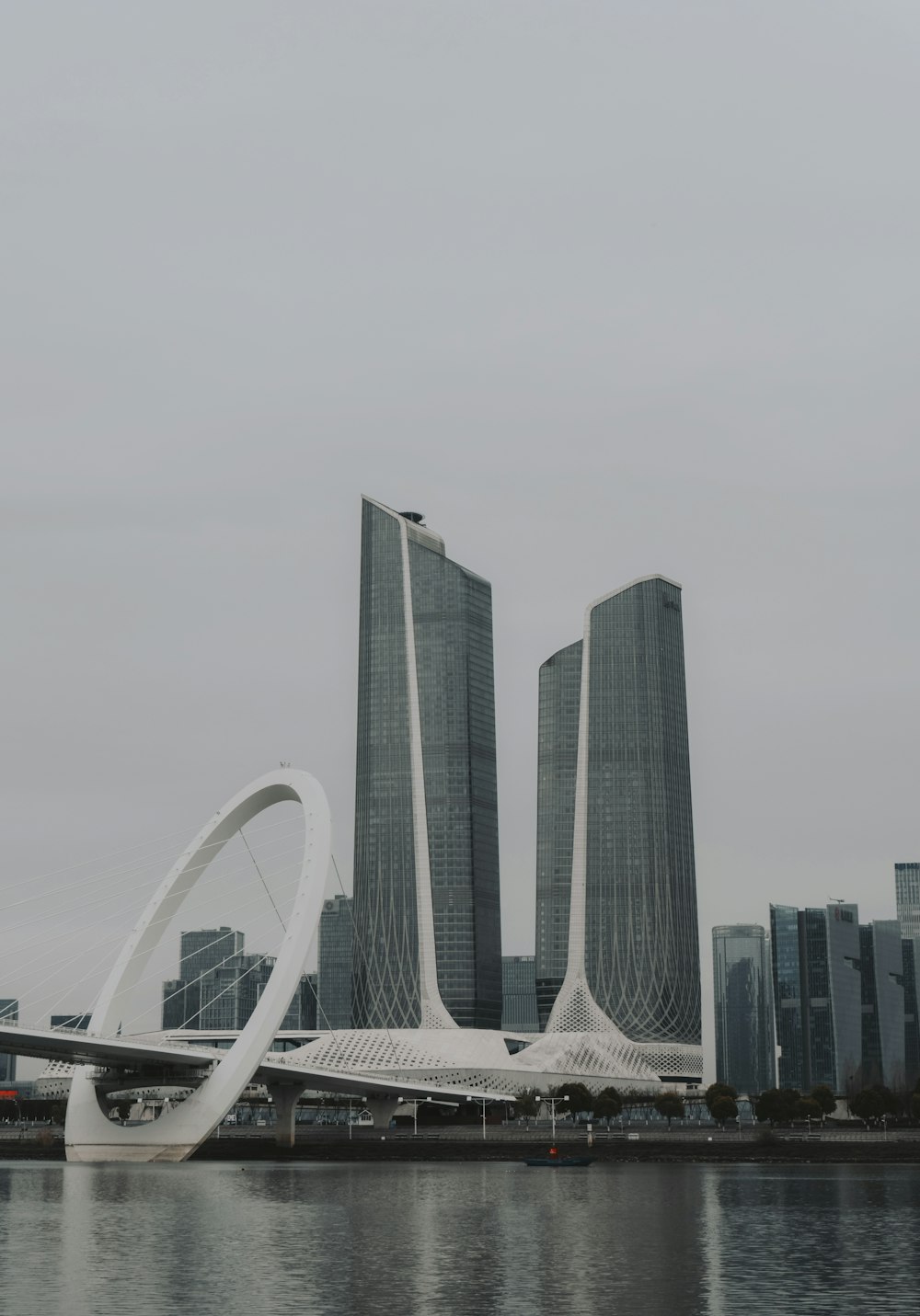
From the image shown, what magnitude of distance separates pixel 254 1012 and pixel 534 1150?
27363 millimetres

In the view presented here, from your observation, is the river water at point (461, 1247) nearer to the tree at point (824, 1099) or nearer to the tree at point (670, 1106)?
the tree at point (824, 1099)

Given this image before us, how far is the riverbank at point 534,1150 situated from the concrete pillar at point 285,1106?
88 centimetres

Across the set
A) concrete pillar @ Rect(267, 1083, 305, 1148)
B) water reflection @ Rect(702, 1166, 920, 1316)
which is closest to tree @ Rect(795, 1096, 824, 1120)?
concrete pillar @ Rect(267, 1083, 305, 1148)

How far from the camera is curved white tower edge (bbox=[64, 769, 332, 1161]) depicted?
3927 inches

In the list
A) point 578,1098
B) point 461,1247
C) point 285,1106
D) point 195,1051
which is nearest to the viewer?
point 461,1247

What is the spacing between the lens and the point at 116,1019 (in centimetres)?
10850

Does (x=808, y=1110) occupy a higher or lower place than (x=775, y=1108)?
lower

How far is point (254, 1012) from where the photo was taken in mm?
100438

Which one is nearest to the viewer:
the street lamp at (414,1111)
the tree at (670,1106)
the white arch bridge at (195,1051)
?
the white arch bridge at (195,1051)

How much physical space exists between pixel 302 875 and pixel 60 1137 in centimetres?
5115

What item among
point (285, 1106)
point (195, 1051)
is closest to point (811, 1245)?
point (195, 1051)

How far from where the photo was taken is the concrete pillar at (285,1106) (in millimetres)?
124750

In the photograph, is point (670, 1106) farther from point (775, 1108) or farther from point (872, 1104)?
point (872, 1104)

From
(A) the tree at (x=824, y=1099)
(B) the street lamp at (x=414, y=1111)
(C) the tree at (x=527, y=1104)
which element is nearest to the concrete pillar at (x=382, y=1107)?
(B) the street lamp at (x=414, y=1111)
